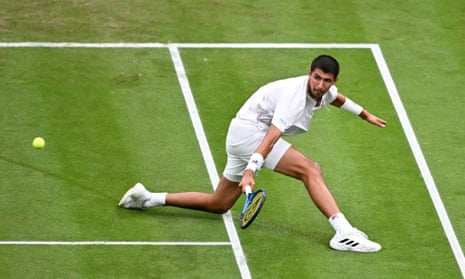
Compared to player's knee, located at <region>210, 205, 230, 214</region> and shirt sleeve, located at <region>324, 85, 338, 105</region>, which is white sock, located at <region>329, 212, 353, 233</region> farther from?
player's knee, located at <region>210, 205, 230, 214</region>

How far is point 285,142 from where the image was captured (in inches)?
688

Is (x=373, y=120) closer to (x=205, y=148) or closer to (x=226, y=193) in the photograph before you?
(x=226, y=193)

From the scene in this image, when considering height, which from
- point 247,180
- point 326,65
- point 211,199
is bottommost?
point 211,199

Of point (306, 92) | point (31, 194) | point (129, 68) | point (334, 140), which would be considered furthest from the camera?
point (129, 68)

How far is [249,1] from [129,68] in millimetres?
2743

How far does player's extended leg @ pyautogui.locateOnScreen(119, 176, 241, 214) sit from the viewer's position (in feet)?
59.0

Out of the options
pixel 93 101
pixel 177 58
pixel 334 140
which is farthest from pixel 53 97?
pixel 334 140

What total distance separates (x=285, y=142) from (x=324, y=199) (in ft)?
2.48

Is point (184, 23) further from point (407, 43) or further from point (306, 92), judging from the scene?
point (306, 92)

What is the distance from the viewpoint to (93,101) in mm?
20703

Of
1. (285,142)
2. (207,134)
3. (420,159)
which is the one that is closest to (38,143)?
(207,134)

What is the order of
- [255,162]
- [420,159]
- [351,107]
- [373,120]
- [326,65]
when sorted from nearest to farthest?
[255,162]
[326,65]
[373,120]
[351,107]
[420,159]

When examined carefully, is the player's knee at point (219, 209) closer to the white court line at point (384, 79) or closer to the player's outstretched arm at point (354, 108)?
the white court line at point (384, 79)

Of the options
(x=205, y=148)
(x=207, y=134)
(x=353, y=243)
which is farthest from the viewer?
(x=207, y=134)
